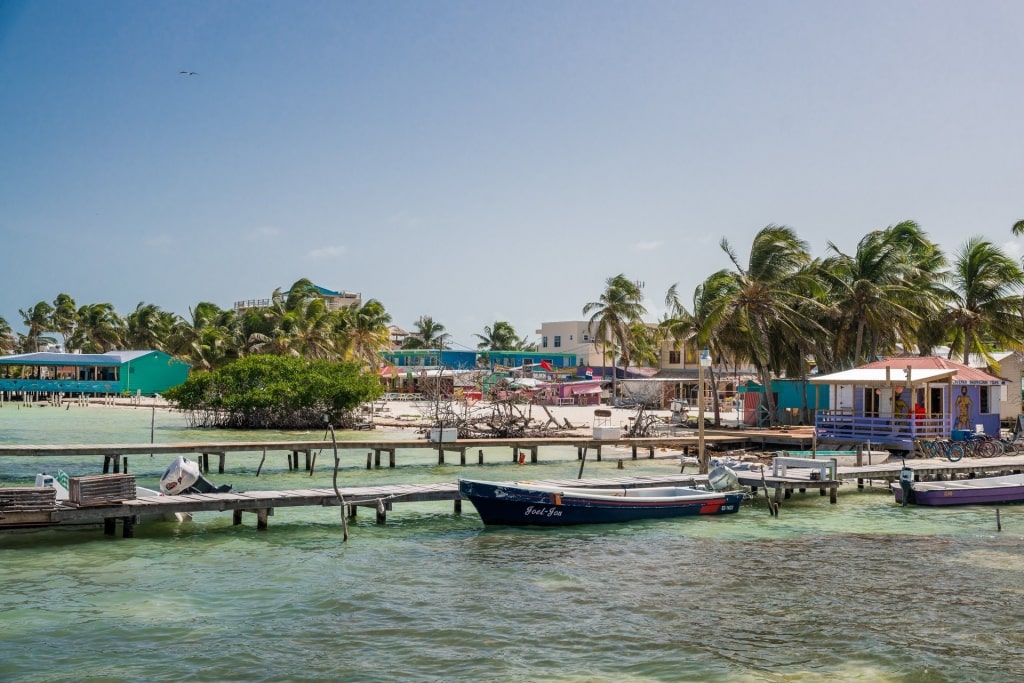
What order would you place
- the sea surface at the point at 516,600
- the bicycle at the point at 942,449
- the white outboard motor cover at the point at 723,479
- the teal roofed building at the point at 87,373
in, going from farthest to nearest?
the teal roofed building at the point at 87,373 < the bicycle at the point at 942,449 < the white outboard motor cover at the point at 723,479 < the sea surface at the point at 516,600

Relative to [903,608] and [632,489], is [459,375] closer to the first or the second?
[632,489]

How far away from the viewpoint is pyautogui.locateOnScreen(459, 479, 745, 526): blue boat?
21.5m

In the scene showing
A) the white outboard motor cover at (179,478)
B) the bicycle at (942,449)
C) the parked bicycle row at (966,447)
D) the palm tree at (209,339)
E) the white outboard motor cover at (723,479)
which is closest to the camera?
the white outboard motor cover at (179,478)

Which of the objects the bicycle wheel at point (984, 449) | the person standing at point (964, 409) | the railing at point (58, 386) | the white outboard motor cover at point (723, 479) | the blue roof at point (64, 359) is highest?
the blue roof at point (64, 359)

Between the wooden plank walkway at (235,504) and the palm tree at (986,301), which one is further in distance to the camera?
the palm tree at (986,301)

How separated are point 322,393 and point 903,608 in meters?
41.4

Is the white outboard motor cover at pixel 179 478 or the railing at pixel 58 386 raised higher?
the railing at pixel 58 386

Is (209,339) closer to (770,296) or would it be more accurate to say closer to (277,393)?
(277,393)

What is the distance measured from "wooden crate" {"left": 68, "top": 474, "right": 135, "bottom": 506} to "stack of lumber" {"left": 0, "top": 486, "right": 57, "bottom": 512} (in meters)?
0.46

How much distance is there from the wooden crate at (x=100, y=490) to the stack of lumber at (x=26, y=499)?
1.52ft

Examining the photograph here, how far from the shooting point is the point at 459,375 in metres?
69.1

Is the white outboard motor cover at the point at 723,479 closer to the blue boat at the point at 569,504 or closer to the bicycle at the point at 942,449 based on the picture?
the blue boat at the point at 569,504

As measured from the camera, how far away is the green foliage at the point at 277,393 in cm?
5288

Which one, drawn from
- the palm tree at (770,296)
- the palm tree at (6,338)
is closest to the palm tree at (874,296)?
the palm tree at (770,296)
